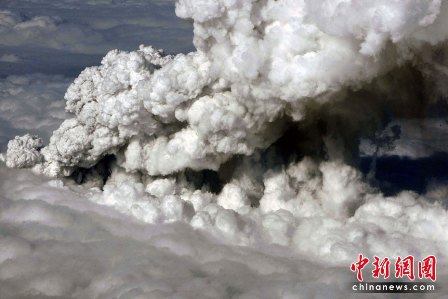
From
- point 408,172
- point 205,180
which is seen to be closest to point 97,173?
point 205,180

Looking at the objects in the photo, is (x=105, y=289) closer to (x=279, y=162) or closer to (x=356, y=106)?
(x=279, y=162)

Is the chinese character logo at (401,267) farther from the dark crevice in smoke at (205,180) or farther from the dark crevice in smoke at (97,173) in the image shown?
the dark crevice in smoke at (97,173)

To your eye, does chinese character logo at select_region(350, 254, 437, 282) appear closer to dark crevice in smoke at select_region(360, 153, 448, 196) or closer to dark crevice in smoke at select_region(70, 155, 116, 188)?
dark crevice in smoke at select_region(360, 153, 448, 196)

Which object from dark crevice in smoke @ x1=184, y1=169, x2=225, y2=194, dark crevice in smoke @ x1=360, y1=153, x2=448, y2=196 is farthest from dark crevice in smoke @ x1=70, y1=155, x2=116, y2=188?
dark crevice in smoke @ x1=360, y1=153, x2=448, y2=196

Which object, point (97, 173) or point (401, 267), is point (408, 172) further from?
point (401, 267)

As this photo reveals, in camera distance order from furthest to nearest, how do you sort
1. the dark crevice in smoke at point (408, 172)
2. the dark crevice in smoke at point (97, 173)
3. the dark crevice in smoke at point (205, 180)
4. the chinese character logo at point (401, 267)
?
the dark crevice in smoke at point (408, 172), the dark crevice in smoke at point (97, 173), the dark crevice in smoke at point (205, 180), the chinese character logo at point (401, 267)

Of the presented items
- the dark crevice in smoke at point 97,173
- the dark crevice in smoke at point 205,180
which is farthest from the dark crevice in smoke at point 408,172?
the dark crevice in smoke at point 97,173

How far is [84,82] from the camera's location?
80812 millimetres

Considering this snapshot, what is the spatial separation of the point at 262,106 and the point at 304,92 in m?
6.32

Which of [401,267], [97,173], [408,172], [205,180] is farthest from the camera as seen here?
[408,172]

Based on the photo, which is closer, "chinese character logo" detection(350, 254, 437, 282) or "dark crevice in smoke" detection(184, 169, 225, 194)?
"chinese character logo" detection(350, 254, 437, 282)

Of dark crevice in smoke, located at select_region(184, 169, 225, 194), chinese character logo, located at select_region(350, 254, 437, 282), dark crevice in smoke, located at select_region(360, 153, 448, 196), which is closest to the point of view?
chinese character logo, located at select_region(350, 254, 437, 282)

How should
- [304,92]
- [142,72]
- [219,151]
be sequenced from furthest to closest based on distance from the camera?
[142,72] → [219,151] → [304,92]

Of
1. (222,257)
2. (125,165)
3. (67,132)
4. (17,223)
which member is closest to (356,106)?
(222,257)
